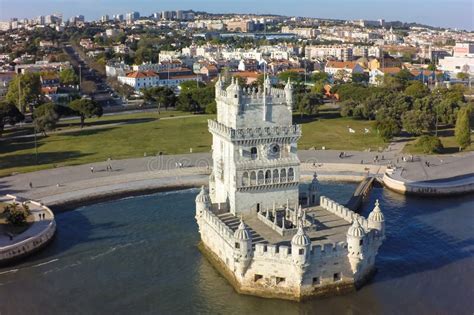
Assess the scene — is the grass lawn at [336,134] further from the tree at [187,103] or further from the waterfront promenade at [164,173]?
the tree at [187,103]

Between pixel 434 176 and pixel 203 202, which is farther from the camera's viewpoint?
pixel 434 176

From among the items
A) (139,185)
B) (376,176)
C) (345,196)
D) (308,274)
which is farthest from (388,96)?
(308,274)

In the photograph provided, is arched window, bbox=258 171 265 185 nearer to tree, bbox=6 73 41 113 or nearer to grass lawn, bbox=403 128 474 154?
grass lawn, bbox=403 128 474 154

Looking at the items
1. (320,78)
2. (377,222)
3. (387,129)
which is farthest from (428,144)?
(320,78)

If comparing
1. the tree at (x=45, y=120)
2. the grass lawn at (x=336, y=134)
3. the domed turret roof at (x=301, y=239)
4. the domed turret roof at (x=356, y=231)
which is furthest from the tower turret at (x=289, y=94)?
the tree at (x=45, y=120)

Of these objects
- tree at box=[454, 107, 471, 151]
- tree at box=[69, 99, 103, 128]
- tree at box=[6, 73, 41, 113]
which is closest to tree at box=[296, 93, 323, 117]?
tree at box=[454, 107, 471, 151]

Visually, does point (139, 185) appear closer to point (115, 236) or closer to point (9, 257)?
point (115, 236)

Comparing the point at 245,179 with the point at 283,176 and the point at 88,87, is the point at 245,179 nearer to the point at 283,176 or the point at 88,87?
the point at 283,176
